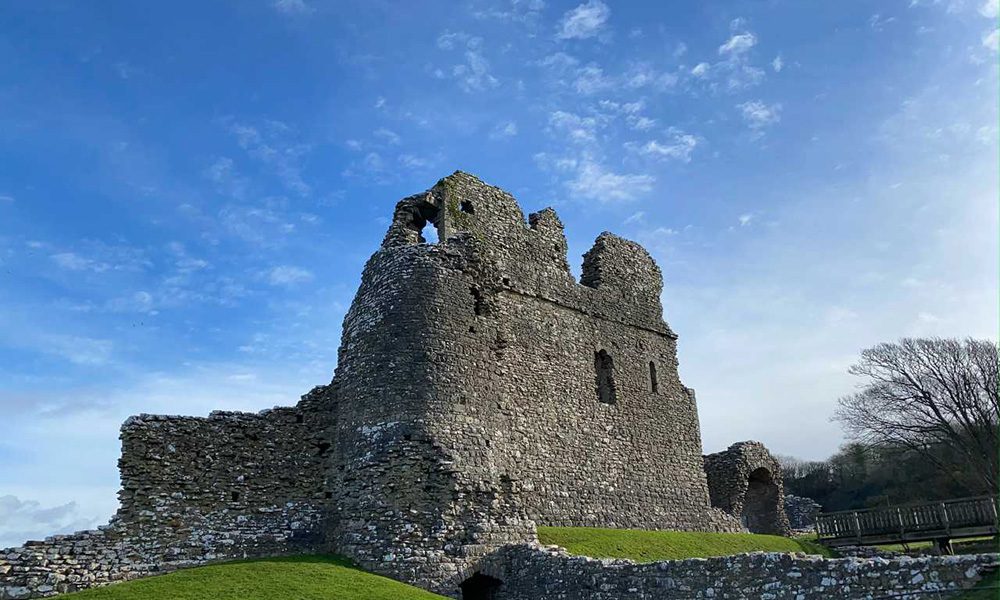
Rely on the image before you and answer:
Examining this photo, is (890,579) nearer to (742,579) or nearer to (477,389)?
(742,579)

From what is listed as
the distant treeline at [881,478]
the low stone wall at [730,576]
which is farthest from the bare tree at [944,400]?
the low stone wall at [730,576]

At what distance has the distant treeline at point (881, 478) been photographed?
37.3m

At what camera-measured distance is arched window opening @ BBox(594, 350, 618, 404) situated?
25.1m

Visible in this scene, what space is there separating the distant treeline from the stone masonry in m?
19.7

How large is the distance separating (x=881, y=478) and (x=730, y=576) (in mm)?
48924

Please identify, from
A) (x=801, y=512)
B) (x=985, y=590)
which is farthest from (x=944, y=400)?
(x=985, y=590)

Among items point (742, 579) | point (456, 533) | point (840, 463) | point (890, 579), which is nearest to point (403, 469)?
point (456, 533)

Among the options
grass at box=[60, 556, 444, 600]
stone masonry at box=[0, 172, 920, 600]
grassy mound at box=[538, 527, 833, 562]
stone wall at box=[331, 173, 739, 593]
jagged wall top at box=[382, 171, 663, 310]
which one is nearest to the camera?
grass at box=[60, 556, 444, 600]

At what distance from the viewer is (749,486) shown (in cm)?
3134

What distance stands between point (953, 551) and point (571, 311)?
14.6 m

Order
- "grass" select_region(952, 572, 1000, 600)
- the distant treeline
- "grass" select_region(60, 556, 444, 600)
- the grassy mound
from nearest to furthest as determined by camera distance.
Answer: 1. "grass" select_region(952, 572, 1000, 600)
2. "grass" select_region(60, 556, 444, 600)
3. the grassy mound
4. the distant treeline

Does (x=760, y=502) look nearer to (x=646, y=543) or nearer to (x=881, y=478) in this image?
(x=646, y=543)

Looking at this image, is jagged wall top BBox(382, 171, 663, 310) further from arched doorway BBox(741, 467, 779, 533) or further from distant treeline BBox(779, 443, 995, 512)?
distant treeline BBox(779, 443, 995, 512)

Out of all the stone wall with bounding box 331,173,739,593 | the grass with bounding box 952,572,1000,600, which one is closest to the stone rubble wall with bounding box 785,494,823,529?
the stone wall with bounding box 331,173,739,593
